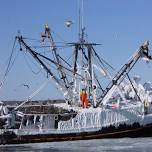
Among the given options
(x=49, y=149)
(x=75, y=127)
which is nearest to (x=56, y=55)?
(x=75, y=127)

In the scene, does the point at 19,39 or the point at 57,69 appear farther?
the point at 57,69

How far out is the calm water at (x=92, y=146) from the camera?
3584cm

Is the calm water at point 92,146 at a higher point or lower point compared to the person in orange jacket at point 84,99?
lower

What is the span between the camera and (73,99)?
4469 cm

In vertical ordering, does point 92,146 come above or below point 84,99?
below

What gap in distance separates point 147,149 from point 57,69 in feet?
39.8

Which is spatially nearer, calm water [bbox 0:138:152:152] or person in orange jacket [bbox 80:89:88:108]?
calm water [bbox 0:138:152:152]

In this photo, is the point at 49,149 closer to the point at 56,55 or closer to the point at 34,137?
the point at 34,137

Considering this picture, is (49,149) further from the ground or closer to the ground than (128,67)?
closer to the ground

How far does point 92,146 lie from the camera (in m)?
37.2

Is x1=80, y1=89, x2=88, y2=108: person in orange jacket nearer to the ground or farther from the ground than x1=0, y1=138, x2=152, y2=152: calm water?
farther from the ground

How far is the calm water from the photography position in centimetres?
3584

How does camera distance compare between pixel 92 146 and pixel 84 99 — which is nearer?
pixel 92 146

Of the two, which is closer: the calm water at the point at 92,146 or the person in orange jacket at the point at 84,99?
the calm water at the point at 92,146
